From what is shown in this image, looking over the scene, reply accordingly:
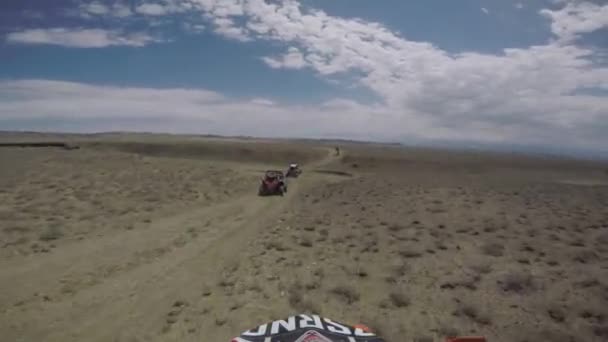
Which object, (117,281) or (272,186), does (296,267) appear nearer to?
(117,281)

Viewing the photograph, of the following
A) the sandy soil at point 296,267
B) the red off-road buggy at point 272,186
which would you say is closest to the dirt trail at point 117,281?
the sandy soil at point 296,267

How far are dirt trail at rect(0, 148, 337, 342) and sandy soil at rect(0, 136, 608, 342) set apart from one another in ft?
0.16

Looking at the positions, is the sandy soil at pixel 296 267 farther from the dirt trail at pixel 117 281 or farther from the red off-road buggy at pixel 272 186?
the red off-road buggy at pixel 272 186

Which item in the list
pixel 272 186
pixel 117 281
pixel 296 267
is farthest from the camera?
pixel 272 186

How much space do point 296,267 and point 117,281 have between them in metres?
5.08

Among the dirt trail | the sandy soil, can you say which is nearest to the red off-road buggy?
the sandy soil

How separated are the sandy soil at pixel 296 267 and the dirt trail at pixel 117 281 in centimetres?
5

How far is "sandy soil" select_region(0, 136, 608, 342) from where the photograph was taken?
7.98m

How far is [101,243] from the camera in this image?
46.6ft

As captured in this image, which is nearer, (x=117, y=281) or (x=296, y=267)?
(x=117, y=281)

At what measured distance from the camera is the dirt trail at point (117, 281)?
7.97m

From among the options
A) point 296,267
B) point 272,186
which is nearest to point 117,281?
point 296,267

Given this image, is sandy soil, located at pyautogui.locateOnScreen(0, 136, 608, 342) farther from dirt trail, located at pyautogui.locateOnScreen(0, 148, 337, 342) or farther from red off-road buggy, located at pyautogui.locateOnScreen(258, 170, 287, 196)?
red off-road buggy, located at pyautogui.locateOnScreen(258, 170, 287, 196)

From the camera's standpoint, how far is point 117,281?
1059 centimetres
